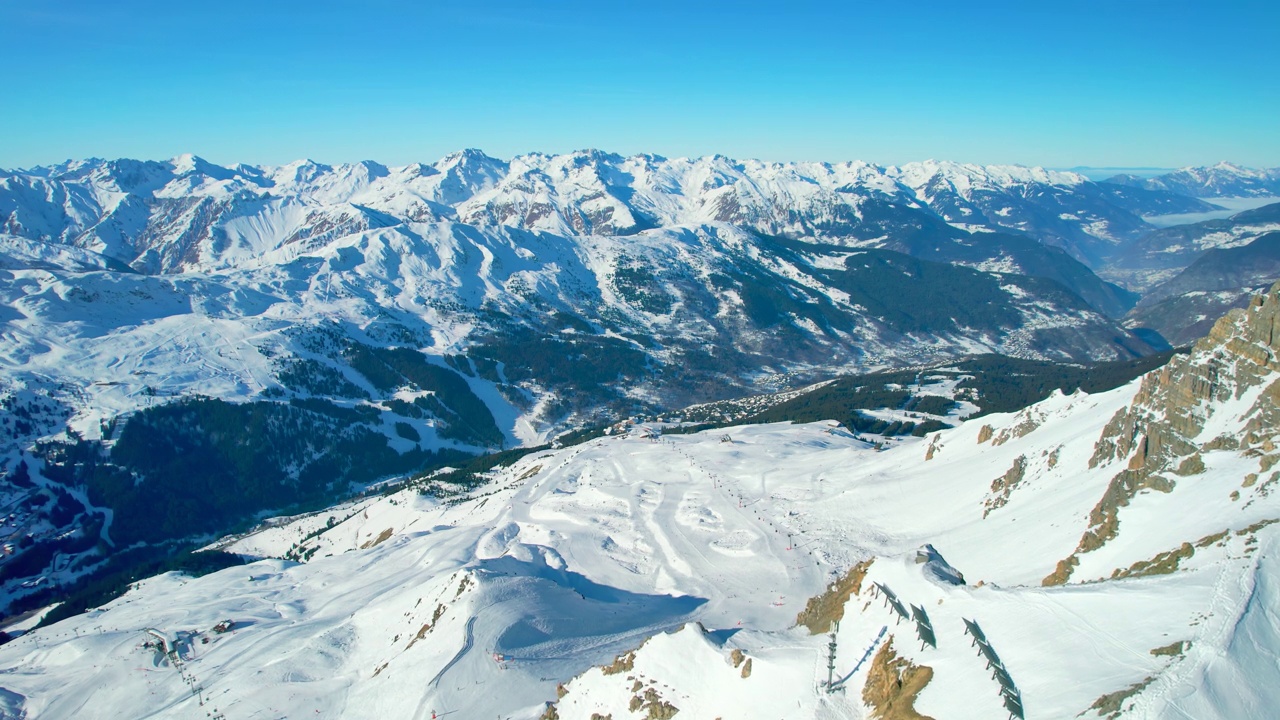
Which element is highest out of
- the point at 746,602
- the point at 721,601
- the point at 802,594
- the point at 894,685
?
the point at 894,685

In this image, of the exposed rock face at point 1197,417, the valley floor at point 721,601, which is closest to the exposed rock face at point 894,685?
the valley floor at point 721,601

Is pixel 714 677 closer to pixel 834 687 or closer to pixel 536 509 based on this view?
pixel 834 687

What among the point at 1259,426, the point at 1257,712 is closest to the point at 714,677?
the point at 1257,712

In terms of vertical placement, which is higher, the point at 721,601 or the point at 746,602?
the point at 746,602

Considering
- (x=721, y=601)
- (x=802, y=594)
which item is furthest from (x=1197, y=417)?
(x=721, y=601)

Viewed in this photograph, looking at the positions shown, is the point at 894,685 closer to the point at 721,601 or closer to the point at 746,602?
the point at 746,602

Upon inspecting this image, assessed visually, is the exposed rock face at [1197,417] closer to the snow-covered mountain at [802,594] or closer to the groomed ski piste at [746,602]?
the snow-covered mountain at [802,594]
